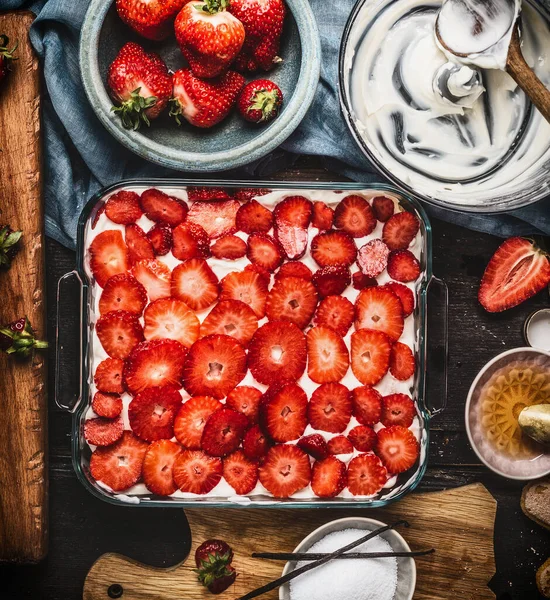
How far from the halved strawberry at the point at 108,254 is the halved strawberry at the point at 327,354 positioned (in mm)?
474

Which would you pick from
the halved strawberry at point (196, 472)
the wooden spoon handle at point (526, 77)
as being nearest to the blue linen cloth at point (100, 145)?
the wooden spoon handle at point (526, 77)

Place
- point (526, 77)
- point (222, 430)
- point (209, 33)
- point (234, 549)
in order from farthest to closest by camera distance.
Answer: point (234, 549), point (222, 430), point (209, 33), point (526, 77)

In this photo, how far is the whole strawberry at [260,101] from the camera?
5.12 feet

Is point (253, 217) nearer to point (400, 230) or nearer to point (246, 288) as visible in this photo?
point (246, 288)

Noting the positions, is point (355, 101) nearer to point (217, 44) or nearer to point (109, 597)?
point (217, 44)

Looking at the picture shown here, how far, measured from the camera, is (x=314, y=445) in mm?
1629

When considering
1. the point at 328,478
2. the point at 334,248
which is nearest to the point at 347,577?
the point at 328,478

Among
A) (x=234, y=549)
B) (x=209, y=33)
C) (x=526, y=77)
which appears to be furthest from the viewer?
(x=234, y=549)

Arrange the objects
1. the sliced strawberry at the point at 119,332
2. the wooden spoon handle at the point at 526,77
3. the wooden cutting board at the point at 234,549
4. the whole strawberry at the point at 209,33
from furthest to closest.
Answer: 1. the wooden cutting board at the point at 234,549
2. the sliced strawberry at the point at 119,332
3. the whole strawberry at the point at 209,33
4. the wooden spoon handle at the point at 526,77

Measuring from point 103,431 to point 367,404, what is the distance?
0.61m

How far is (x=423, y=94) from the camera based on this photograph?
142cm

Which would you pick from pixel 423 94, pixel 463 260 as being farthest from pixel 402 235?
pixel 423 94

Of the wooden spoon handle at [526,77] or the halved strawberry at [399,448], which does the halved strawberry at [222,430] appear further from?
the wooden spoon handle at [526,77]

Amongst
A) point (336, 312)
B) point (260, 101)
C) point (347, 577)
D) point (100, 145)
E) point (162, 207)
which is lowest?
point (347, 577)
